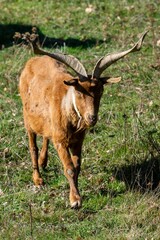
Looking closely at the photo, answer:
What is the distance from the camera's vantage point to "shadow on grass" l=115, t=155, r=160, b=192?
393 inches

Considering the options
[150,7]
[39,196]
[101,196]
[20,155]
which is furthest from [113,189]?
[150,7]

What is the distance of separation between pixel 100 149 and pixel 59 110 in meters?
1.86

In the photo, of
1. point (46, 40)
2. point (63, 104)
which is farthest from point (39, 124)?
point (46, 40)

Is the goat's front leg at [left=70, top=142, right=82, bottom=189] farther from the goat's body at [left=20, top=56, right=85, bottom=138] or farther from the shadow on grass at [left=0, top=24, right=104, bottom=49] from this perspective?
the shadow on grass at [left=0, top=24, right=104, bottom=49]

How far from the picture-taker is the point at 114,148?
11.1 metres

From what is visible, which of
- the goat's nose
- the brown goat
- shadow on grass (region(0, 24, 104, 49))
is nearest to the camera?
the goat's nose

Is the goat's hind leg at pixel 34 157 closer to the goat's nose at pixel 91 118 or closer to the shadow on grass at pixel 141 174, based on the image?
the shadow on grass at pixel 141 174

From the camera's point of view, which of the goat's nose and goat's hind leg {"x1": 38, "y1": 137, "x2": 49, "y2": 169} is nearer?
the goat's nose

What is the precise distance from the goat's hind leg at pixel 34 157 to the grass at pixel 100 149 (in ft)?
0.37

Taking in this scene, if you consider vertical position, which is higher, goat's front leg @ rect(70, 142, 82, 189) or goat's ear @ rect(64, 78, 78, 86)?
goat's ear @ rect(64, 78, 78, 86)

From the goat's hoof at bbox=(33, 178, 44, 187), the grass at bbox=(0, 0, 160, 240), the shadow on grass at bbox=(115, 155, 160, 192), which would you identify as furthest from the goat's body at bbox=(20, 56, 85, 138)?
the shadow on grass at bbox=(115, 155, 160, 192)

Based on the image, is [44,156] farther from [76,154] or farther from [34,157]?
[76,154]

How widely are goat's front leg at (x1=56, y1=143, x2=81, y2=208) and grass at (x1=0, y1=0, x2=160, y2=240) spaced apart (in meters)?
0.18

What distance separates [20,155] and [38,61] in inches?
57.7
